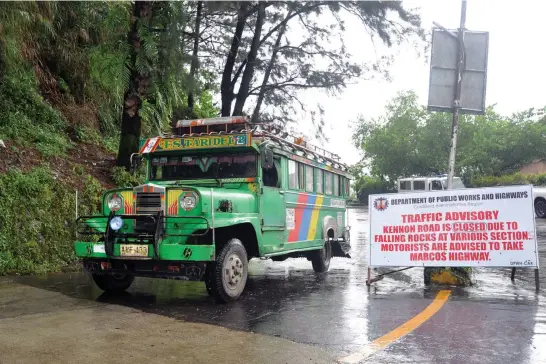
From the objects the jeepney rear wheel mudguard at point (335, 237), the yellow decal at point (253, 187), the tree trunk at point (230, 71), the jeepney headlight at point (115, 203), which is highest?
the tree trunk at point (230, 71)

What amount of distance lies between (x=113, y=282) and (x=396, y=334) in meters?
4.22

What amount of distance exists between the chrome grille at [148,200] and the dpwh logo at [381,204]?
3633 millimetres

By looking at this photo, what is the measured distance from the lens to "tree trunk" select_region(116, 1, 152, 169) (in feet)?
38.1

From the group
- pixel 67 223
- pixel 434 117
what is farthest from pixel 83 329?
pixel 434 117

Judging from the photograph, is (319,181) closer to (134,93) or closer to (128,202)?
(128,202)

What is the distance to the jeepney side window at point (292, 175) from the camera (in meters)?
8.77

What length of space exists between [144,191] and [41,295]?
2.09 m

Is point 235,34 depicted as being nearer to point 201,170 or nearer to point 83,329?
point 201,170

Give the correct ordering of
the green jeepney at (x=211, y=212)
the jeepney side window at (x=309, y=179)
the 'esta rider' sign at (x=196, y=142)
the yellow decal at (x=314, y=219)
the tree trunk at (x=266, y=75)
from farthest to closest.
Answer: the tree trunk at (x=266, y=75)
the yellow decal at (x=314, y=219)
the jeepney side window at (x=309, y=179)
the 'esta rider' sign at (x=196, y=142)
the green jeepney at (x=211, y=212)

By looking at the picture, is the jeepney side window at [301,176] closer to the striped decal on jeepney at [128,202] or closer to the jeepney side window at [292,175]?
the jeepney side window at [292,175]

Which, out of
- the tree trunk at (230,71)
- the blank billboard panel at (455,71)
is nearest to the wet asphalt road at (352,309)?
the blank billboard panel at (455,71)

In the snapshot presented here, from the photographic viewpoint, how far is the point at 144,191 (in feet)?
21.8

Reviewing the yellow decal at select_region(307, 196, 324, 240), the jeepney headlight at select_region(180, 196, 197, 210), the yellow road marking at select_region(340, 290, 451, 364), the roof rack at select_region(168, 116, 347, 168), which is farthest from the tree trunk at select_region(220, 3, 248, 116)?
the yellow road marking at select_region(340, 290, 451, 364)

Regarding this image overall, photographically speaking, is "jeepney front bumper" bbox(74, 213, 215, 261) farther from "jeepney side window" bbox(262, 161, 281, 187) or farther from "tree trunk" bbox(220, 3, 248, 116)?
"tree trunk" bbox(220, 3, 248, 116)
